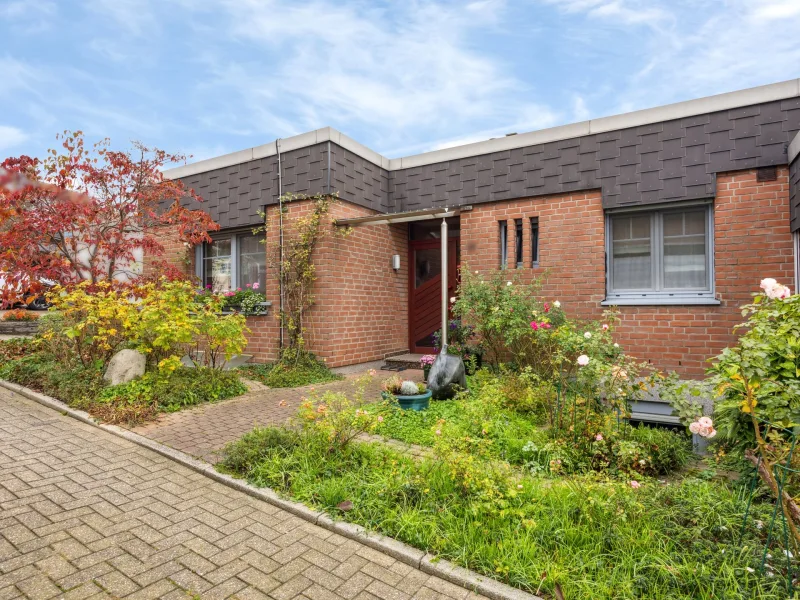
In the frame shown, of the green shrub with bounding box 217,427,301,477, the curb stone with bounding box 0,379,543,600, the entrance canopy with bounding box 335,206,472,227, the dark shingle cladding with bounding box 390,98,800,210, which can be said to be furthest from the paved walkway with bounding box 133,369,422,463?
the dark shingle cladding with bounding box 390,98,800,210

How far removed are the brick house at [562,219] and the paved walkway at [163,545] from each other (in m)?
4.61

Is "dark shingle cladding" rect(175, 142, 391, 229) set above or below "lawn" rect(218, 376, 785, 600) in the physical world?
above

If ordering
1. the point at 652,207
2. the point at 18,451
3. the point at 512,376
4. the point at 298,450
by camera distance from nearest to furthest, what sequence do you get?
the point at 298,450 → the point at 18,451 → the point at 512,376 → the point at 652,207

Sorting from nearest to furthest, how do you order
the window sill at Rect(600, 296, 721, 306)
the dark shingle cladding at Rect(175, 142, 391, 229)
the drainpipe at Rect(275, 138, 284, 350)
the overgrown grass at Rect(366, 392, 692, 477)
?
the overgrown grass at Rect(366, 392, 692, 477), the window sill at Rect(600, 296, 721, 306), the dark shingle cladding at Rect(175, 142, 391, 229), the drainpipe at Rect(275, 138, 284, 350)

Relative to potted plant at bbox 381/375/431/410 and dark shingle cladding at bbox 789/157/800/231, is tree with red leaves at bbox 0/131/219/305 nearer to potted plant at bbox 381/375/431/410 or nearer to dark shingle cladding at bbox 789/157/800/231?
potted plant at bbox 381/375/431/410

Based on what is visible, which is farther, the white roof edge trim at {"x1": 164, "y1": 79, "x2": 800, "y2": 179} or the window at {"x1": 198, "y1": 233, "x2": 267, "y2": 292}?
the window at {"x1": 198, "y1": 233, "x2": 267, "y2": 292}

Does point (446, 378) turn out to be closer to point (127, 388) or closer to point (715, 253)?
point (127, 388)

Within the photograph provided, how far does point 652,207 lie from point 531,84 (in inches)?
104

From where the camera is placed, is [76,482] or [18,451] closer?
[76,482]

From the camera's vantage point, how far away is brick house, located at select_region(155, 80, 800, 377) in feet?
19.6

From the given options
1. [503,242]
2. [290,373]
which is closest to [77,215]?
[290,373]

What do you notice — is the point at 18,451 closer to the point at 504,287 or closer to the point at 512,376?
the point at 512,376

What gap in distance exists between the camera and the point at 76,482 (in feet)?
11.0

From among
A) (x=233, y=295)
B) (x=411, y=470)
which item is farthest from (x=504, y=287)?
(x=233, y=295)
